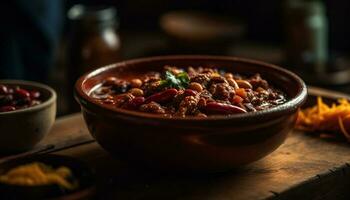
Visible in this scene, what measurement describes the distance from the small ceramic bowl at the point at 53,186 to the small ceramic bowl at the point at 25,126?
270 millimetres

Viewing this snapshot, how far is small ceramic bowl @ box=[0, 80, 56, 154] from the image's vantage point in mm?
1989

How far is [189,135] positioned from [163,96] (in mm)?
217

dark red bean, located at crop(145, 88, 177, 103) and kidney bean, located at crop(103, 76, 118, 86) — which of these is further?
kidney bean, located at crop(103, 76, 118, 86)

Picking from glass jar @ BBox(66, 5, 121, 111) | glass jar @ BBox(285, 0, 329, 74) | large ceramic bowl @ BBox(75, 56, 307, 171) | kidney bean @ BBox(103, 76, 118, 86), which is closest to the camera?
large ceramic bowl @ BBox(75, 56, 307, 171)

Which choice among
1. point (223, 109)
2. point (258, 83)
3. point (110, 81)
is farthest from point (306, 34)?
point (223, 109)

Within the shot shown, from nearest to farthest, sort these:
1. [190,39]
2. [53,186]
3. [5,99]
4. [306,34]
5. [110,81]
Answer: [53,186] → [5,99] → [110,81] → [306,34] → [190,39]

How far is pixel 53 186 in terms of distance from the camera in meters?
1.61

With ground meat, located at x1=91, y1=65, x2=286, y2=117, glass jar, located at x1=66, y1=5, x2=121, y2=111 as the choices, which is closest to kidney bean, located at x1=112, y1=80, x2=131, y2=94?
ground meat, located at x1=91, y1=65, x2=286, y2=117

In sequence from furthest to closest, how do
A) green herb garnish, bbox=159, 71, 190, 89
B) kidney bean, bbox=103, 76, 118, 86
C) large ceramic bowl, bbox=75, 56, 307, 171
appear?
kidney bean, bbox=103, 76, 118, 86, green herb garnish, bbox=159, 71, 190, 89, large ceramic bowl, bbox=75, 56, 307, 171

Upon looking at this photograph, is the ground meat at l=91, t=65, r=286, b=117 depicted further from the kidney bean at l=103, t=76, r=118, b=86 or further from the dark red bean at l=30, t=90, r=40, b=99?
the dark red bean at l=30, t=90, r=40, b=99

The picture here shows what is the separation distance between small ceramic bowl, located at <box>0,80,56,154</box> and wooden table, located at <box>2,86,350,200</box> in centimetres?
12

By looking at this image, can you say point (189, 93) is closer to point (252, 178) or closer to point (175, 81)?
point (175, 81)

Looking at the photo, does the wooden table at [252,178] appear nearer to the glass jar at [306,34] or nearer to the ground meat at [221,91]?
the ground meat at [221,91]

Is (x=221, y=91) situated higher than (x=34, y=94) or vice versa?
(x=221, y=91)
